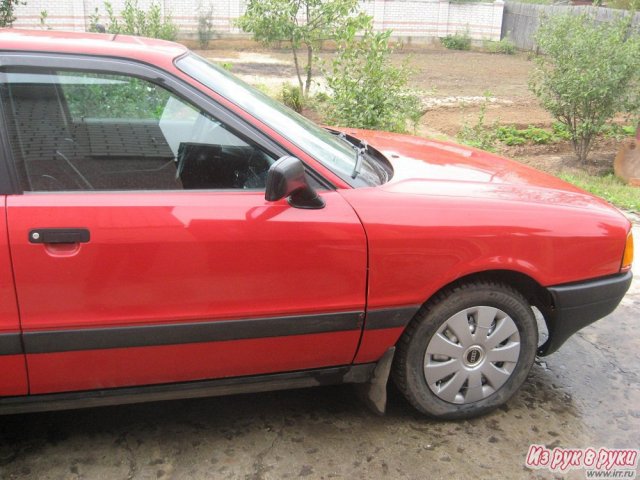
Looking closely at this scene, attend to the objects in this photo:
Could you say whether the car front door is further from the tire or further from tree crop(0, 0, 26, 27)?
tree crop(0, 0, 26, 27)

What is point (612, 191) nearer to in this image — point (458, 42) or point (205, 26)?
point (205, 26)

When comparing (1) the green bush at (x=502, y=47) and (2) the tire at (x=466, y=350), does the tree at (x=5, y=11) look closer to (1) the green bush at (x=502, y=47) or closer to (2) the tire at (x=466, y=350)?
(2) the tire at (x=466, y=350)

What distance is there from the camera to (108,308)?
2561mm

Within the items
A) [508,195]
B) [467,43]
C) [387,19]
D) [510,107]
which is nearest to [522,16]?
[467,43]

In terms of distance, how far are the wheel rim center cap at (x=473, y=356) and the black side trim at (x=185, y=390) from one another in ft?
1.46

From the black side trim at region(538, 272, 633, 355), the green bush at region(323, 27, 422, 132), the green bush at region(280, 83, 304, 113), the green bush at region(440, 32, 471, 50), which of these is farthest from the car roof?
the green bush at region(440, 32, 471, 50)

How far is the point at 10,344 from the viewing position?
2.51m

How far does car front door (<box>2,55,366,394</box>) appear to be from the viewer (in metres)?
2.50

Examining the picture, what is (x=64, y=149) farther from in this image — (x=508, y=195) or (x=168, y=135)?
(x=508, y=195)

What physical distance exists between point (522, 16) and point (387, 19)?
237 inches

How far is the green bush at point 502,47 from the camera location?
2861 centimetres

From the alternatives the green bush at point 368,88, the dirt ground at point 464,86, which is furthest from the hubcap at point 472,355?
the dirt ground at point 464,86

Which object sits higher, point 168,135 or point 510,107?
point 168,135

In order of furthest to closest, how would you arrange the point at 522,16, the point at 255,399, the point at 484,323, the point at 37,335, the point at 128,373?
the point at 522,16
the point at 255,399
the point at 484,323
the point at 128,373
the point at 37,335
